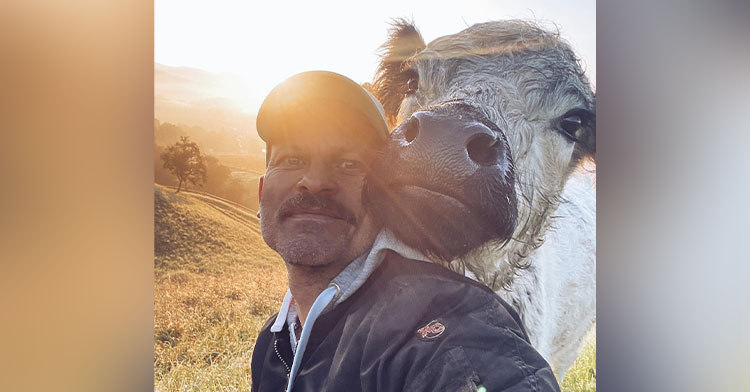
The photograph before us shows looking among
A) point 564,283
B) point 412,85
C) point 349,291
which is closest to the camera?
point 349,291

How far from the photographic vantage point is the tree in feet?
7.94

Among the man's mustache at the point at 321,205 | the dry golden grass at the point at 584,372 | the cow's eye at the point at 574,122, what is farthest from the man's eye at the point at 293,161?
the dry golden grass at the point at 584,372

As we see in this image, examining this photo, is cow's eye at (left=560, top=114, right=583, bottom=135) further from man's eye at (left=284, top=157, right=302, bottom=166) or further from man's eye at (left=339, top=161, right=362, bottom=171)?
man's eye at (left=284, top=157, right=302, bottom=166)

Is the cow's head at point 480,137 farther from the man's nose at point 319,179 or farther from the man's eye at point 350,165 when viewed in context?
the man's nose at point 319,179

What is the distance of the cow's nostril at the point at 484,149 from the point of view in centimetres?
238

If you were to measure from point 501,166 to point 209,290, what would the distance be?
1260 mm

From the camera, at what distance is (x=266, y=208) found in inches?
93.6

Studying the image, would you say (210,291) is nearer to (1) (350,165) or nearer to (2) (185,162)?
(2) (185,162)

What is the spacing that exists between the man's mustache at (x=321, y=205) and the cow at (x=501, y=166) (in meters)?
0.12

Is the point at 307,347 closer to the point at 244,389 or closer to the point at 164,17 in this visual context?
the point at 244,389

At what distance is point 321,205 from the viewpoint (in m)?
2.26
